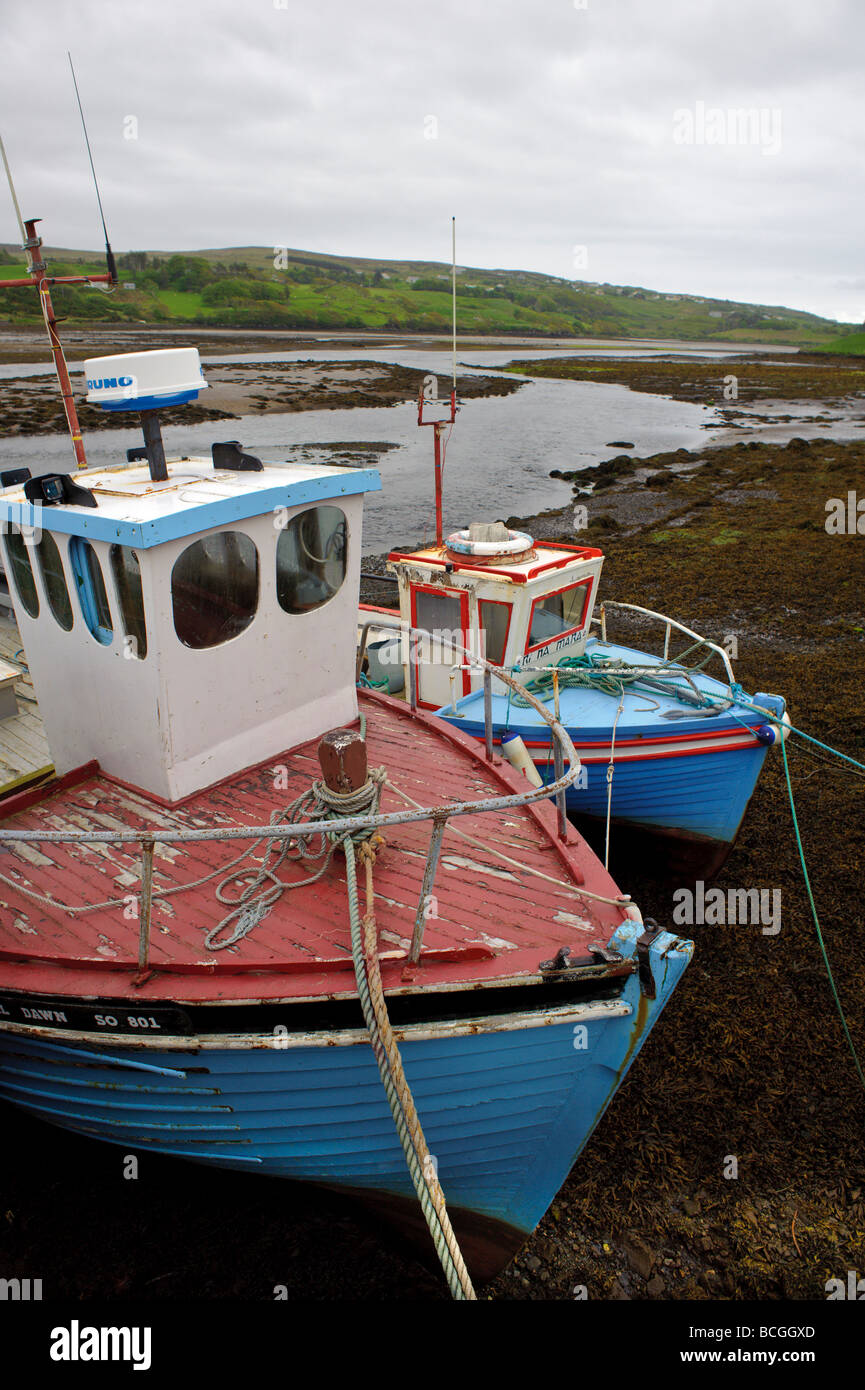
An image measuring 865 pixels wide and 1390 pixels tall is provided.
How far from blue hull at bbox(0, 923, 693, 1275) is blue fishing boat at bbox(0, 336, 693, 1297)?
18mm

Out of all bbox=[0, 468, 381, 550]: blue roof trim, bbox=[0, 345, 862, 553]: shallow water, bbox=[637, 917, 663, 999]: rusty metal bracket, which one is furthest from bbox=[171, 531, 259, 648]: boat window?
bbox=[0, 345, 862, 553]: shallow water

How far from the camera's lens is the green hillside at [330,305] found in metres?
99.3

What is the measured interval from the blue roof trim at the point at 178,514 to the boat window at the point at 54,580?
160mm

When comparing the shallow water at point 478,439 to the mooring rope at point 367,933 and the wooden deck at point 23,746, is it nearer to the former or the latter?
the wooden deck at point 23,746

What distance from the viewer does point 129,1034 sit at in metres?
4.41

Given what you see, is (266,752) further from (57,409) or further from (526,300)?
(526,300)

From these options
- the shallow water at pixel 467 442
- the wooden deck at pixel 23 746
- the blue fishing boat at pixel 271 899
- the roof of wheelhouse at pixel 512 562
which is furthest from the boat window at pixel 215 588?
the shallow water at pixel 467 442

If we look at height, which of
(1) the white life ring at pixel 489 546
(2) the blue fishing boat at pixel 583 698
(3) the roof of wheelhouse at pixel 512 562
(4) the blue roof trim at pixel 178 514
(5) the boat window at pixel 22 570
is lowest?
(2) the blue fishing boat at pixel 583 698

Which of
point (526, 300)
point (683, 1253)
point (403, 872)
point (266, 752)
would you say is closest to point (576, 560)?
point (266, 752)

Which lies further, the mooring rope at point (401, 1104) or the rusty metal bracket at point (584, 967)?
the rusty metal bracket at point (584, 967)

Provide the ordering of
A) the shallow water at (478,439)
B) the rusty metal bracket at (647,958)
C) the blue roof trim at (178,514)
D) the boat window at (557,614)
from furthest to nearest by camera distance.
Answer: the shallow water at (478,439) → the boat window at (557,614) → the blue roof trim at (178,514) → the rusty metal bracket at (647,958)

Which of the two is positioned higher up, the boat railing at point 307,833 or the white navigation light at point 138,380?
the white navigation light at point 138,380

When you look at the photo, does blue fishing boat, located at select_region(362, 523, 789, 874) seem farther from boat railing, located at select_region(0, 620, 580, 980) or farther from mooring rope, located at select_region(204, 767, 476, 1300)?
boat railing, located at select_region(0, 620, 580, 980)

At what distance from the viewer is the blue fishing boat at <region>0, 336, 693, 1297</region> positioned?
4.20m
